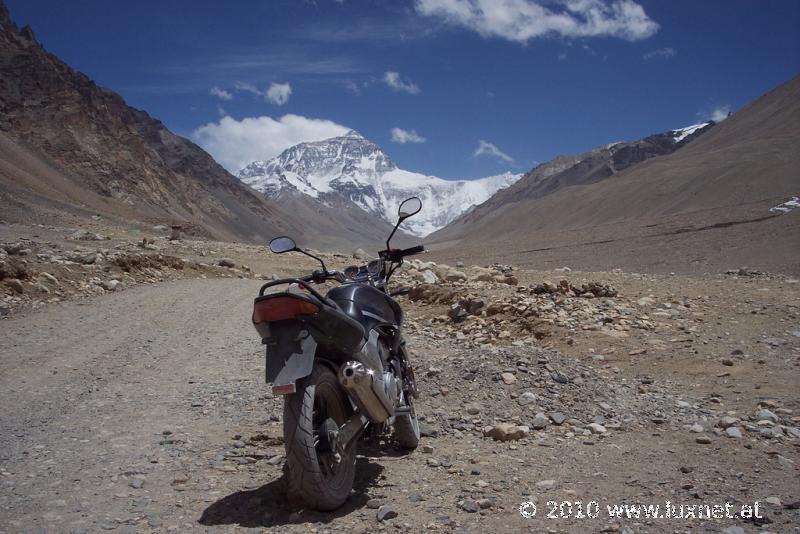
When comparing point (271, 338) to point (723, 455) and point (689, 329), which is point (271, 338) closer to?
point (723, 455)

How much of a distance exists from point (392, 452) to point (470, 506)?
4.16ft

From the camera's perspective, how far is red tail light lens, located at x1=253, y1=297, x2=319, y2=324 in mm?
3873

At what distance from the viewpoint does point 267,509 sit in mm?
3963

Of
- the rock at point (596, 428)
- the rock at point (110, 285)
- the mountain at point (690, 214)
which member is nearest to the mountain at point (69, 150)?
the mountain at point (690, 214)

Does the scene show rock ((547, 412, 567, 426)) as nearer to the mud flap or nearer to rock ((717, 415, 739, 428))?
rock ((717, 415, 739, 428))

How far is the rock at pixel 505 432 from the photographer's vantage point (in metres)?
5.37

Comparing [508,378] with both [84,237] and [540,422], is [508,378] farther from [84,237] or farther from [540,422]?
[84,237]

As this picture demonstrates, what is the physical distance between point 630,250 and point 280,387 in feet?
143

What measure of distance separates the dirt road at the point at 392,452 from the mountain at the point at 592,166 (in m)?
135

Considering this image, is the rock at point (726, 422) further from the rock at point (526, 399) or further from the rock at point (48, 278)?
the rock at point (48, 278)

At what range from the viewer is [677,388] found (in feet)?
22.9

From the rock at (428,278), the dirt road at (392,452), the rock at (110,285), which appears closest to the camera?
the dirt road at (392,452)

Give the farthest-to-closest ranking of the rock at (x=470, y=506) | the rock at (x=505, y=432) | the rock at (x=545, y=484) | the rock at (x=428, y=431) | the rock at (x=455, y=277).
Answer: the rock at (x=455, y=277), the rock at (x=428, y=431), the rock at (x=505, y=432), the rock at (x=545, y=484), the rock at (x=470, y=506)

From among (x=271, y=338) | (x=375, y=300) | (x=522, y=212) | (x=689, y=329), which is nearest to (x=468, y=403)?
(x=375, y=300)
